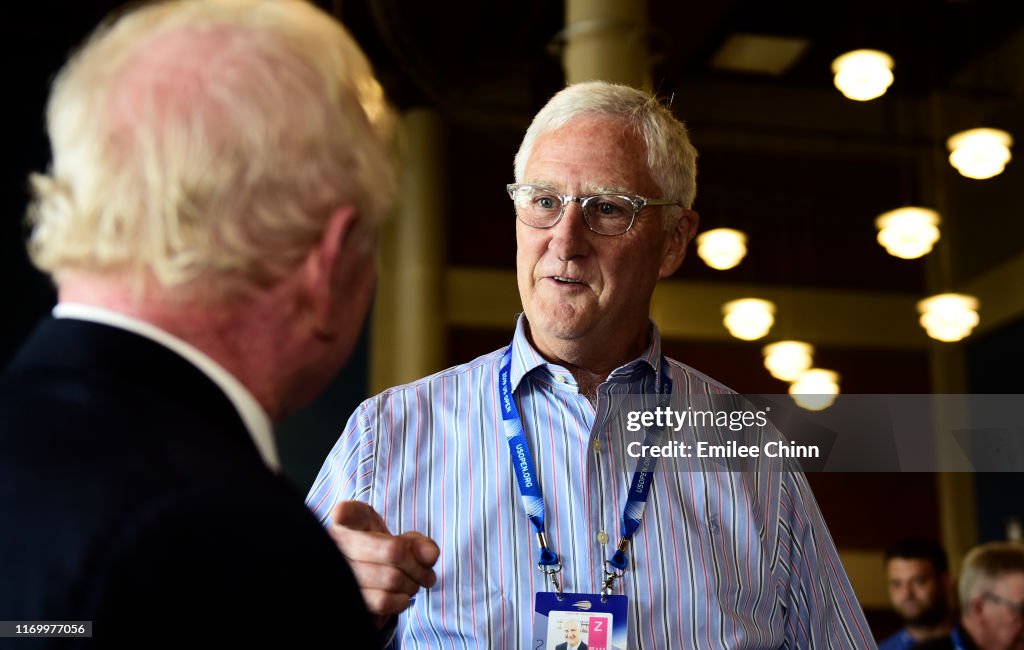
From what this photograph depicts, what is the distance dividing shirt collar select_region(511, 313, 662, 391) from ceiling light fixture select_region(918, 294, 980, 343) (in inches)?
335

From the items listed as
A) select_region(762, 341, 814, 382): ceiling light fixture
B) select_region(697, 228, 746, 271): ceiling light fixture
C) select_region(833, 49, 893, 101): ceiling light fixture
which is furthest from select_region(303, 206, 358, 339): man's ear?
select_region(762, 341, 814, 382): ceiling light fixture

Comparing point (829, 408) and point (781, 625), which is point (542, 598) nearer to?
point (781, 625)

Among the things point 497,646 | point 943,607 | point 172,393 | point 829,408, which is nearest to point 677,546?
point 497,646

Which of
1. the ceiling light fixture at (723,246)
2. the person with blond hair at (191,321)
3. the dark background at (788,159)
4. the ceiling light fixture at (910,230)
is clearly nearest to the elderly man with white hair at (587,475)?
the person with blond hair at (191,321)

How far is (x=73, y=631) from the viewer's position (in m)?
0.82

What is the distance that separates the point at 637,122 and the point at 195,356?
1.57m

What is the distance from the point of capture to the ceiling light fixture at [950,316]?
1013 centimetres

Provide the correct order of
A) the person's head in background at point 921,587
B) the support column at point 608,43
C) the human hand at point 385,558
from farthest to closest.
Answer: the support column at point 608,43
the person's head in background at point 921,587
the human hand at point 385,558

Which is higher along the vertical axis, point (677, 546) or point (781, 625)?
point (677, 546)

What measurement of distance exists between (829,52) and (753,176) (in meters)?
1.53

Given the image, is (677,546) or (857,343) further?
(857,343)

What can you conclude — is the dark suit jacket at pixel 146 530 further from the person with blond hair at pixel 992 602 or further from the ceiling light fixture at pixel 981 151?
the ceiling light fixture at pixel 981 151

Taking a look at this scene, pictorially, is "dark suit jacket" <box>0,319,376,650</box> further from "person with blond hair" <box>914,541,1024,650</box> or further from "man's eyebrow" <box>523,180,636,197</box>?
"person with blond hair" <box>914,541,1024,650</box>

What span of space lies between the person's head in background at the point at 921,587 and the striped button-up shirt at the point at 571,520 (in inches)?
139
